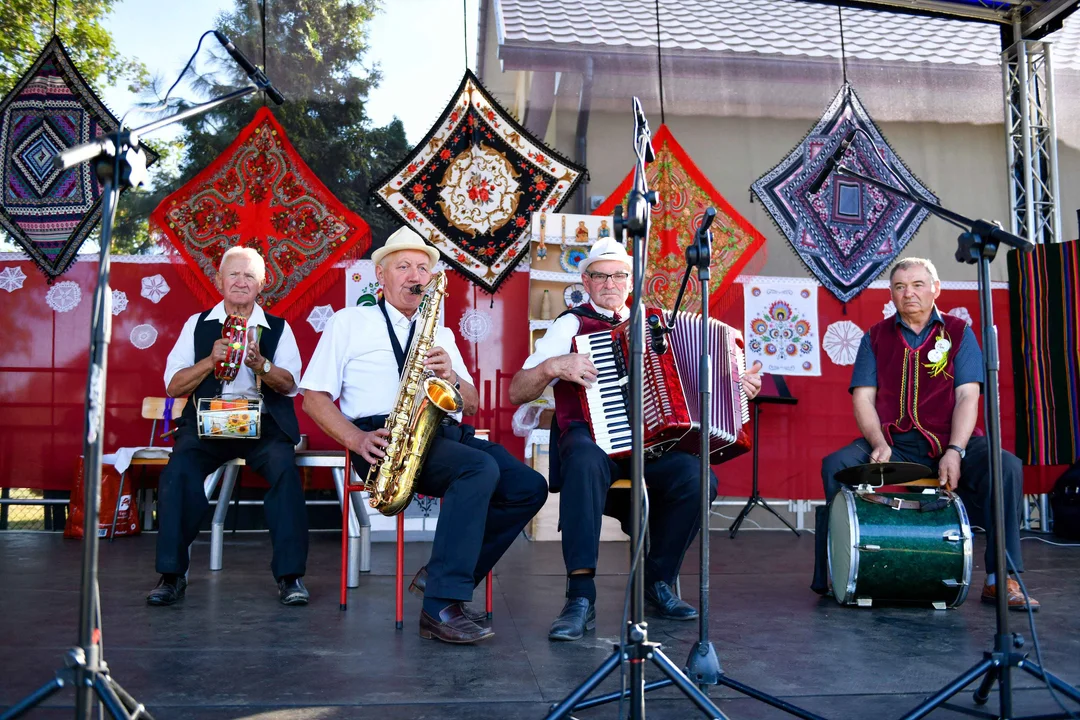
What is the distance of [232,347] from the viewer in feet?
12.0

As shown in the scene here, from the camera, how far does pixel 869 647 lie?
3.00 metres

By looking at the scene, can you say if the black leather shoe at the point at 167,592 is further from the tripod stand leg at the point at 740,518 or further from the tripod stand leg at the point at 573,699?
the tripod stand leg at the point at 740,518

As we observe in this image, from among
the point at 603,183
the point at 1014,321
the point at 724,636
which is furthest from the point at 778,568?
the point at 603,183

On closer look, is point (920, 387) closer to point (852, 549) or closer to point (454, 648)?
point (852, 549)

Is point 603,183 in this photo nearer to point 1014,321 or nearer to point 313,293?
point 313,293

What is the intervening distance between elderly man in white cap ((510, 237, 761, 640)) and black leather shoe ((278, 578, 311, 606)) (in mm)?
1054

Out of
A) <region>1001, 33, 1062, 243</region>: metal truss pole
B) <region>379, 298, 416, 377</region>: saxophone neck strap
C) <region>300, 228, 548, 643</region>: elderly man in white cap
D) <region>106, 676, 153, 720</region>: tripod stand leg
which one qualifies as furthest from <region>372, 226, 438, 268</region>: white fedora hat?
<region>1001, 33, 1062, 243</region>: metal truss pole

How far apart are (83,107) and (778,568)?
191 inches

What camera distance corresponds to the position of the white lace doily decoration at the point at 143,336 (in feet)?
18.7

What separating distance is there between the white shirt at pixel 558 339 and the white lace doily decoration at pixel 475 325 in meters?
2.26

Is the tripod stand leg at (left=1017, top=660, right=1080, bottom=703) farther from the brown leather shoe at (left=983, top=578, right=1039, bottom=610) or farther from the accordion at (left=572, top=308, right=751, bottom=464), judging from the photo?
the brown leather shoe at (left=983, top=578, right=1039, bottom=610)

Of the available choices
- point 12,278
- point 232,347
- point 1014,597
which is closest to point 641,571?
point 232,347

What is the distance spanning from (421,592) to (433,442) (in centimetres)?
77

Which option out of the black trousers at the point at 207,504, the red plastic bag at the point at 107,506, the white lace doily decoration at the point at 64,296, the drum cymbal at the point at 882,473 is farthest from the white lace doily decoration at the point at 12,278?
the drum cymbal at the point at 882,473
